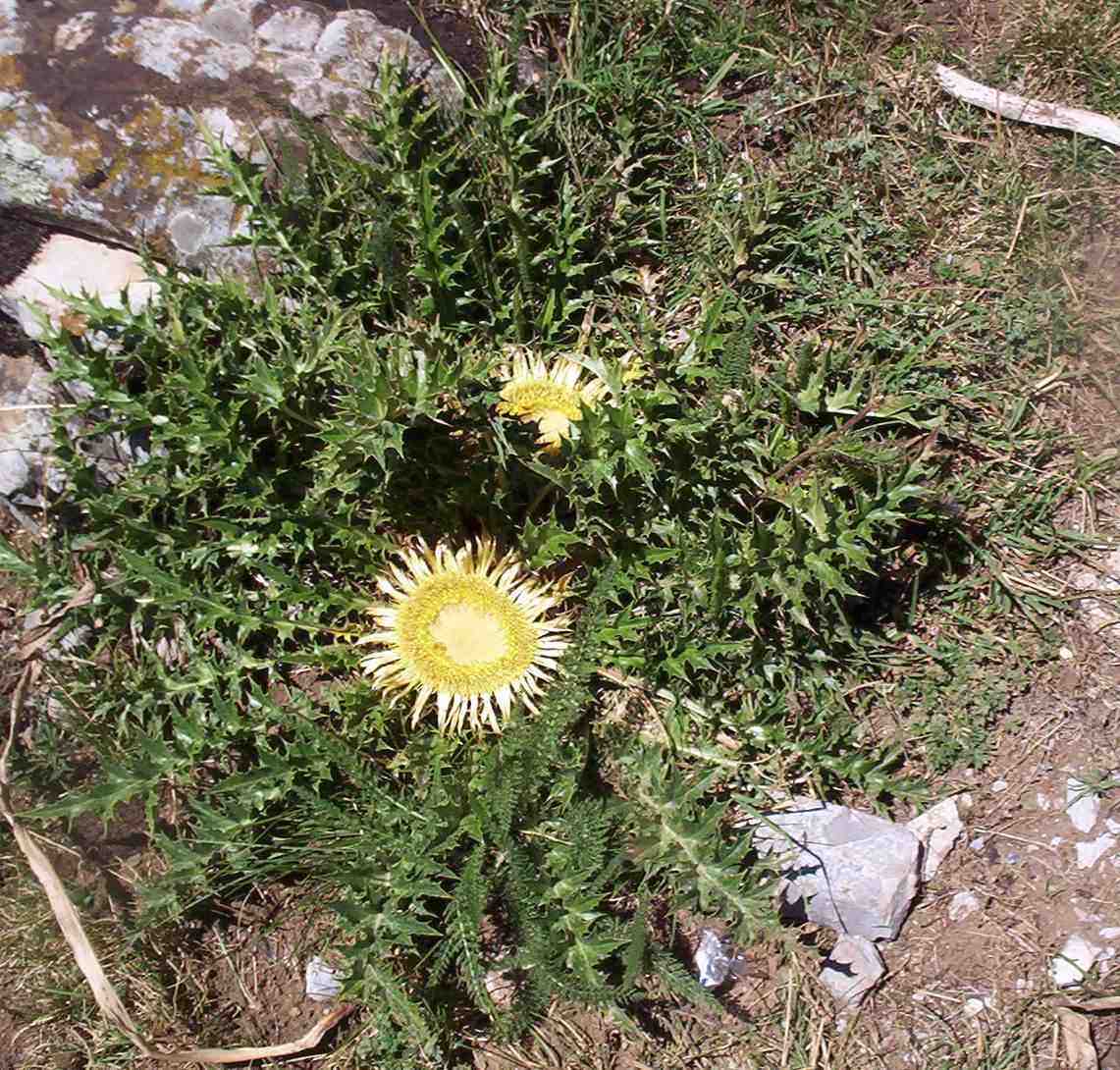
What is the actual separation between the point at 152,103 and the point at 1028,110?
9.66 ft

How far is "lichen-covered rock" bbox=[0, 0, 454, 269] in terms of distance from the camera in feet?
11.1

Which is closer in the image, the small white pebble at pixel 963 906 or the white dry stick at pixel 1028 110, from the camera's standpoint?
the small white pebble at pixel 963 906

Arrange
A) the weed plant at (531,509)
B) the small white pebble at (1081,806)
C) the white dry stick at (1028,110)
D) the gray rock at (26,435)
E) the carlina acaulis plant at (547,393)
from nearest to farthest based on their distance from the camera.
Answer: the weed plant at (531,509) < the small white pebble at (1081,806) < the carlina acaulis plant at (547,393) < the gray rock at (26,435) < the white dry stick at (1028,110)

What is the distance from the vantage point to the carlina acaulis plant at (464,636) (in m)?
3.21

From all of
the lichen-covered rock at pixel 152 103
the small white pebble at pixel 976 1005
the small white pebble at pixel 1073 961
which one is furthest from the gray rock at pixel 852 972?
the lichen-covered rock at pixel 152 103

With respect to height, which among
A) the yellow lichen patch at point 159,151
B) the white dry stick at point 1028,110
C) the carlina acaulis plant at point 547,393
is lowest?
the carlina acaulis plant at point 547,393

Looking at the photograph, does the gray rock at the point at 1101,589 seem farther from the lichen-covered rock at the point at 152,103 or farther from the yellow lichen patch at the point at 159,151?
the yellow lichen patch at the point at 159,151

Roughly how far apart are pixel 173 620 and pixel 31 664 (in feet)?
1.65

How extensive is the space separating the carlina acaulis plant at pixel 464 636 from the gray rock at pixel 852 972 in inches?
43.6

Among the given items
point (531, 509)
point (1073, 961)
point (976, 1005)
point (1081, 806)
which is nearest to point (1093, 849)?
point (1081, 806)

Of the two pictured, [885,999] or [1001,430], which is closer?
[885,999]

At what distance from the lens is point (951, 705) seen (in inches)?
131

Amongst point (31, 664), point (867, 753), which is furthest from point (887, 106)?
point (31, 664)

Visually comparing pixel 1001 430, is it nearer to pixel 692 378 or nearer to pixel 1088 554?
pixel 1088 554
